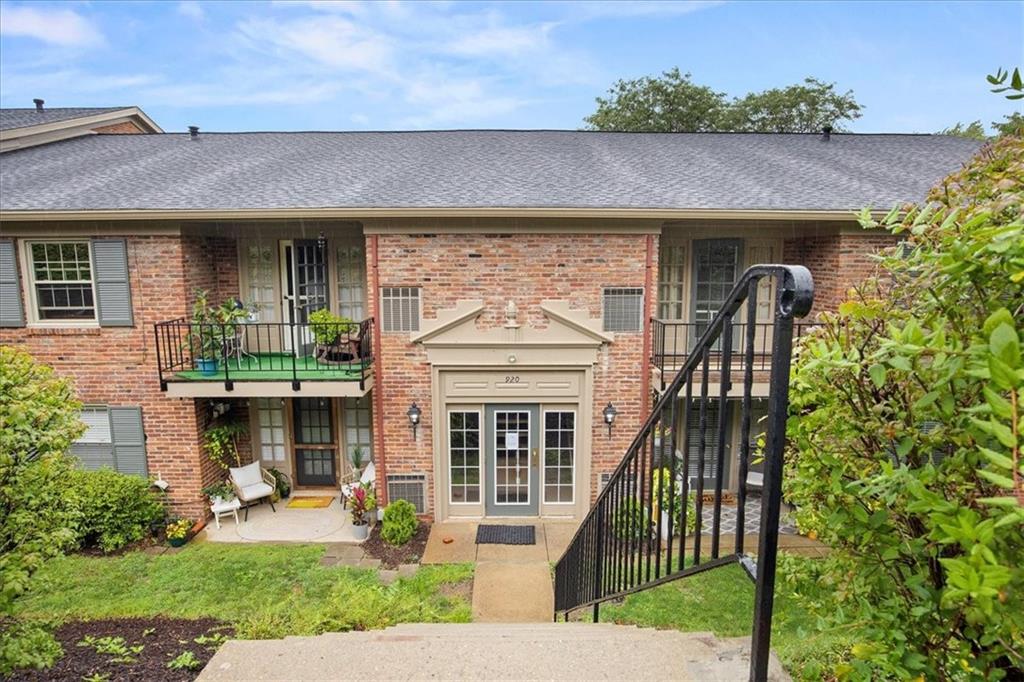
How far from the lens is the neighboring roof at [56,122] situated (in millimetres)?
12009

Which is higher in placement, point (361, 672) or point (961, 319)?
point (961, 319)

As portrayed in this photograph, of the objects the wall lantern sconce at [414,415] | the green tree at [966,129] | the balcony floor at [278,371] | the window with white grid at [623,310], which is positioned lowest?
the wall lantern sconce at [414,415]

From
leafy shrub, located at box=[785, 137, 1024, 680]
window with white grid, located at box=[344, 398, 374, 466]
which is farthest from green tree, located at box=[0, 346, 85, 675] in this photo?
window with white grid, located at box=[344, 398, 374, 466]

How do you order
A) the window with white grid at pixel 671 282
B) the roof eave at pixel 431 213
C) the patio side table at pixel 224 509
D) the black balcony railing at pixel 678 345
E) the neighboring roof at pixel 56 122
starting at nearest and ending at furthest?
1. the roof eave at pixel 431 213
2. the black balcony railing at pixel 678 345
3. the patio side table at pixel 224 509
4. the window with white grid at pixel 671 282
5. the neighboring roof at pixel 56 122

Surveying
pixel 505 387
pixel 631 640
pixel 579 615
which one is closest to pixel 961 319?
pixel 631 640

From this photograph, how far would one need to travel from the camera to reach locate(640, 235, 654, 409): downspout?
29.1ft

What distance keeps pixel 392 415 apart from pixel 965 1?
10.1 metres

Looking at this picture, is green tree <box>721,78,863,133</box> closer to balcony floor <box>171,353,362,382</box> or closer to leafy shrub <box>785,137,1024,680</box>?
balcony floor <box>171,353,362,382</box>

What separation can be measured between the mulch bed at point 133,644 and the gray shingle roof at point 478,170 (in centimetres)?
603

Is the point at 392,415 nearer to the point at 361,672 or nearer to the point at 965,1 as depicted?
the point at 361,672

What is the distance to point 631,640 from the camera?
137 inches

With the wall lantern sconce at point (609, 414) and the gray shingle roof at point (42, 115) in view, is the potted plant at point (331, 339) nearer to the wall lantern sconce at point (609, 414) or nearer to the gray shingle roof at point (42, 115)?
the wall lantern sconce at point (609, 414)

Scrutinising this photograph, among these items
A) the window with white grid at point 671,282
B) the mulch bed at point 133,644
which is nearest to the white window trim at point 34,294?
the mulch bed at point 133,644

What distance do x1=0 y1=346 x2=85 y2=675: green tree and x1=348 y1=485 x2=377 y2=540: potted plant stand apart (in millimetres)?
5643
